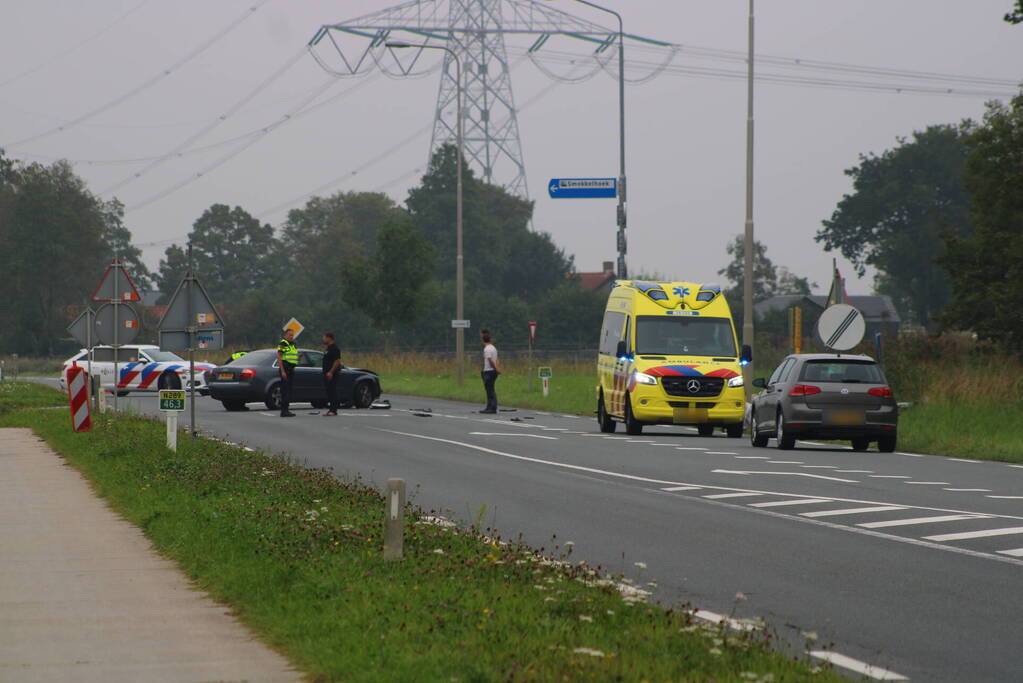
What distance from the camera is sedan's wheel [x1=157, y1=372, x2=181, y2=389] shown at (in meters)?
43.3

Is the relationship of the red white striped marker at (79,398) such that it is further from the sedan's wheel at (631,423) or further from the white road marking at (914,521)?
the white road marking at (914,521)

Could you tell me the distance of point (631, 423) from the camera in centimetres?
2609

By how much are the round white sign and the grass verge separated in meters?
13.8

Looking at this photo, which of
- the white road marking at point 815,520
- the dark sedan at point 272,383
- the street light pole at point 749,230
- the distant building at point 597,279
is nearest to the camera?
the white road marking at point 815,520

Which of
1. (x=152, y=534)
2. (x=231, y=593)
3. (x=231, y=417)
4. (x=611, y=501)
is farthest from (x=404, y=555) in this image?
(x=231, y=417)

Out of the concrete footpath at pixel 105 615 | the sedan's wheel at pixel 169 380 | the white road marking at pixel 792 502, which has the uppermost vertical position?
the sedan's wheel at pixel 169 380

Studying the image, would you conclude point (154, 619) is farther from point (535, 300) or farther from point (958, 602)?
point (535, 300)

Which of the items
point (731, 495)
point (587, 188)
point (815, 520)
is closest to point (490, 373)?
point (587, 188)

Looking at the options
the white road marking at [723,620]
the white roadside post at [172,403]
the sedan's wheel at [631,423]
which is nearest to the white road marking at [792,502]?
the white road marking at [723,620]

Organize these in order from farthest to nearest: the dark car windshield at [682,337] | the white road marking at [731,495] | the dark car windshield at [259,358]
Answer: the dark car windshield at [259,358] < the dark car windshield at [682,337] < the white road marking at [731,495]

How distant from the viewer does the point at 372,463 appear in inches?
745

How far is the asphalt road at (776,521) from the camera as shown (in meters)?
7.90

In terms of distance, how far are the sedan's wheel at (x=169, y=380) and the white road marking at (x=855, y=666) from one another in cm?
3787

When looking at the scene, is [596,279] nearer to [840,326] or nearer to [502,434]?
[840,326]
